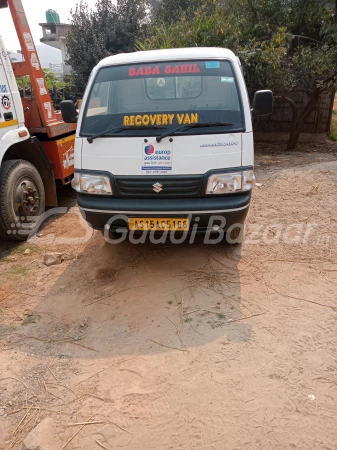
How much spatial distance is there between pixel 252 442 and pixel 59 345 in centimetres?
152

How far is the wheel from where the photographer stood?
168 inches

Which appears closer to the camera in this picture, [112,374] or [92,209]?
[112,374]

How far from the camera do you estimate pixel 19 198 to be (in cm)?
447

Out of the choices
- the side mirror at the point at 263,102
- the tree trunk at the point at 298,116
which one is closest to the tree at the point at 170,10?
the tree trunk at the point at 298,116

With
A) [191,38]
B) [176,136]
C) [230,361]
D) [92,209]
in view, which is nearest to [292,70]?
[191,38]

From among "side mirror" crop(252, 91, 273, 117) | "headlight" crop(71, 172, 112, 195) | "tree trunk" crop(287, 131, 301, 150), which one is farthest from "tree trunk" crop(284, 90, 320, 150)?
"headlight" crop(71, 172, 112, 195)

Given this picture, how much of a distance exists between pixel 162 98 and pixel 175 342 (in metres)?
2.32

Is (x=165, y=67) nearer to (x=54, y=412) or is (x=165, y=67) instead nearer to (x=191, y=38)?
(x=54, y=412)

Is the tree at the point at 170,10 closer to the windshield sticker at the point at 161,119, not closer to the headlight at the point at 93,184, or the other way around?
the windshield sticker at the point at 161,119

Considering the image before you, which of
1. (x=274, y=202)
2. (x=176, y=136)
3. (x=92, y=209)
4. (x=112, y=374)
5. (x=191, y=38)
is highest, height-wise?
(x=191, y=38)

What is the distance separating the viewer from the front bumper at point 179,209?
3213 millimetres

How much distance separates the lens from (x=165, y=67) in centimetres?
361

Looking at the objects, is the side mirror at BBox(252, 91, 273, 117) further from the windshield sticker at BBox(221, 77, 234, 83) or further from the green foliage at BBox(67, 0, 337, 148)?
the green foliage at BBox(67, 0, 337, 148)

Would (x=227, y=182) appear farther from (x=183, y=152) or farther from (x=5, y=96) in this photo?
(x=5, y=96)
